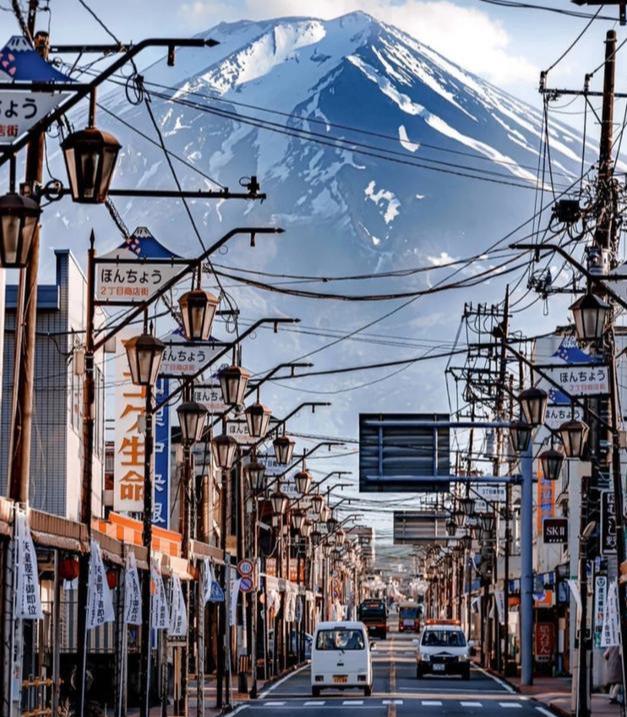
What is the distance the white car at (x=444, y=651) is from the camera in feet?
219

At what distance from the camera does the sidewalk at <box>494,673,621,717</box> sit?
44.1 metres

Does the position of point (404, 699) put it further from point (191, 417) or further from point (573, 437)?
point (191, 417)

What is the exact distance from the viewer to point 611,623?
109 feet

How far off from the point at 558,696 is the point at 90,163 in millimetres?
38160

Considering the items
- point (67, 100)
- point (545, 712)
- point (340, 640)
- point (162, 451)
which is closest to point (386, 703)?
point (545, 712)

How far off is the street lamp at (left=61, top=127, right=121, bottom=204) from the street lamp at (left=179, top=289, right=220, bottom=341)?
11298mm

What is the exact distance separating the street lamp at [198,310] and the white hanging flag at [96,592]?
4042mm

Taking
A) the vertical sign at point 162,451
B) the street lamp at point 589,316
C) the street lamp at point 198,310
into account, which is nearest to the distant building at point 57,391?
the vertical sign at point 162,451

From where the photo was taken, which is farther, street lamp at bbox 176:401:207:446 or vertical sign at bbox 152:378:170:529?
vertical sign at bbox 152:378:170:529

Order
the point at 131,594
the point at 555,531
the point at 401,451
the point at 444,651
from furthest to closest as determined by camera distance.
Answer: the point at 444,651
the point at 555,531
the point at 401,451
the point at 131,594

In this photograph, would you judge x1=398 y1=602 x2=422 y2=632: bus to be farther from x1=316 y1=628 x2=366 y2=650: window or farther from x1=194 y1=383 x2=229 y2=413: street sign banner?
x1=194 y1=383 x2=229 y2=413: street sign banner

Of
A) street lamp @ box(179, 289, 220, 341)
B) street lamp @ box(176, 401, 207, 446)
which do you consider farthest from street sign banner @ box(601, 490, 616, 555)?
street lamp @ box(179, 289, 220, 341)

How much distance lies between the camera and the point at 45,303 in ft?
154

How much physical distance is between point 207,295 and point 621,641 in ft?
34.2
